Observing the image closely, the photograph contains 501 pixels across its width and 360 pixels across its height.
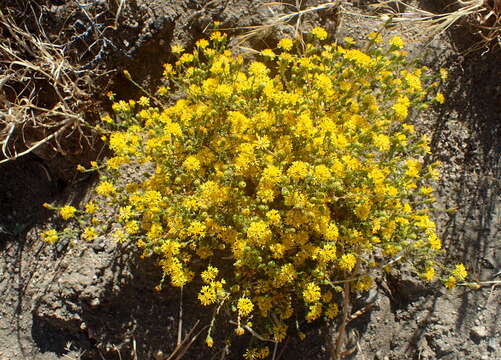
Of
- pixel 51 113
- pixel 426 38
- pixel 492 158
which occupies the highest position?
pixel 426 38

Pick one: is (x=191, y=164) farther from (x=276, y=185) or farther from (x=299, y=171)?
(x=299, y=171)

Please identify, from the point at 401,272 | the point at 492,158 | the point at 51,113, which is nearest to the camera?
the point at 51,113

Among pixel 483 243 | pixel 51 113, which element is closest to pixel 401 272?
pixel 483 243

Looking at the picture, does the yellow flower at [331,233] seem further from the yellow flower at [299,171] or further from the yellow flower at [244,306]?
the yellow flower at [244,306]

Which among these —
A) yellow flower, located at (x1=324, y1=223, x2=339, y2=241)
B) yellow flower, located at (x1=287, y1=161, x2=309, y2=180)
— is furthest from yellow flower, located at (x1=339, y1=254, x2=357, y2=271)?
yellow flower, located at (x1=287, y1=161, x2=309, y2=180)

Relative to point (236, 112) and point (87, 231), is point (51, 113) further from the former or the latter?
point (236, 112)

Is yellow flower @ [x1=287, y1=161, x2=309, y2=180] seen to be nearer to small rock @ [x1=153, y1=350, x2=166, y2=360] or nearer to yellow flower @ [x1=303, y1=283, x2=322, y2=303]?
yellow flower @ [x1=303, y1=283, x2=322, y2=303]

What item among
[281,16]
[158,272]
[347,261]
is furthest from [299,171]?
[281,16]
